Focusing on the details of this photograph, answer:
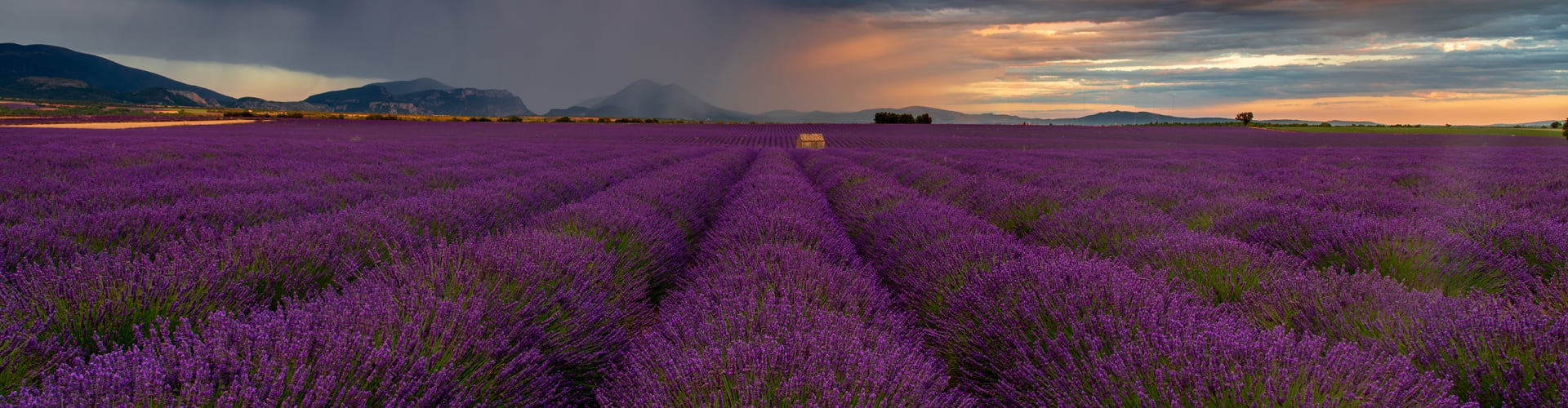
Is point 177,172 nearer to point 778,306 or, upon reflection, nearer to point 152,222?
point 152,222

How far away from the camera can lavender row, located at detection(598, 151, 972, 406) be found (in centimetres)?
153

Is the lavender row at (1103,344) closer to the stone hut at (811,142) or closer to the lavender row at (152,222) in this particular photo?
the lavender row at (152,222)

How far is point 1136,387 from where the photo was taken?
1468 millimetres

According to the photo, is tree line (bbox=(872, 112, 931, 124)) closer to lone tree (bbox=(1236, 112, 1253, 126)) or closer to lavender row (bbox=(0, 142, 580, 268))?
lone tree (bbox=(1236, 112, 1253, 126))

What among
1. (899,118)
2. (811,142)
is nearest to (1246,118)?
(899,118)

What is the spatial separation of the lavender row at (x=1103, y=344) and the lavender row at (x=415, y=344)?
54.2 inches

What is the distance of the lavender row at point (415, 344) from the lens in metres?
1.25

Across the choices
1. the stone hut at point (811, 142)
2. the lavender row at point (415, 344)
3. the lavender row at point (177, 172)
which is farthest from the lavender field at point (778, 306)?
the stone hut at point (811, 142)

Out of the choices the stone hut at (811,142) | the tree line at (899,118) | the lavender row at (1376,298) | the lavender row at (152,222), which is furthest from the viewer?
the tree line at (899,118)

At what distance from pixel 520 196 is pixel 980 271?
4.36 meters

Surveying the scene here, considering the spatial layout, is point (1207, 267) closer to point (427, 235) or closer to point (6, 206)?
point (427, 235)

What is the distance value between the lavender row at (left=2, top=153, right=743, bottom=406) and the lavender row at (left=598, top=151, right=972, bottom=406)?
24 cm

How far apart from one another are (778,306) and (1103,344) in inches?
37.5

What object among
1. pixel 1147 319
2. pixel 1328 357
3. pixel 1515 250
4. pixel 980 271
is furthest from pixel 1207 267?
pixel 1515 250
